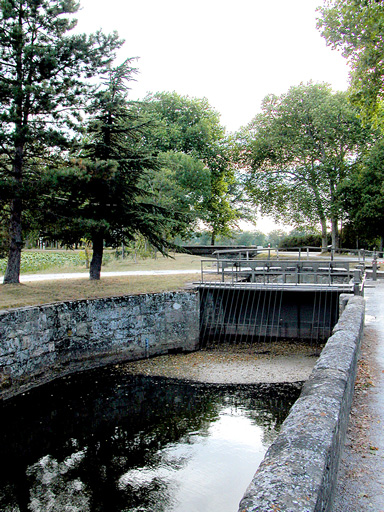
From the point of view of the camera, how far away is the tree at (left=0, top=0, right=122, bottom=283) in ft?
39.3

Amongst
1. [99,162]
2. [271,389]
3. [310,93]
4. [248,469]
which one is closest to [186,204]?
[310,93]

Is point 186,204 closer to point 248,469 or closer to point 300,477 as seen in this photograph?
point 248,469

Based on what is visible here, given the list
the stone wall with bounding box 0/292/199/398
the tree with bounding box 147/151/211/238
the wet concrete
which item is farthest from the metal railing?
the tree with bounding box 147/151/211/238

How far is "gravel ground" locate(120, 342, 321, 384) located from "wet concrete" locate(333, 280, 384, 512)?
456cm

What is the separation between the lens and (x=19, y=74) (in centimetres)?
1266

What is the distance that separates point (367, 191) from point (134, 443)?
26391 mm

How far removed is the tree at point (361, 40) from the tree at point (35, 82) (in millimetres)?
7031

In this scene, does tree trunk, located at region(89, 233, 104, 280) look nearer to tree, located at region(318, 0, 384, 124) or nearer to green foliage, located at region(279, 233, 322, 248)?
tree, located at region(318, 0, 384, 124)

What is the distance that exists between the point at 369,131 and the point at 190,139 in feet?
40.0

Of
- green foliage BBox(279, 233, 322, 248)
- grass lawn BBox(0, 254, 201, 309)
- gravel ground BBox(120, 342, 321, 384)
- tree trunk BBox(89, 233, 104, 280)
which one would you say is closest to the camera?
gravel ground BBox(120, 342, 321, 384)

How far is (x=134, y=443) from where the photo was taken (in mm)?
7148

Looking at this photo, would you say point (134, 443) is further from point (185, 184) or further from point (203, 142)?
point (203, 142)

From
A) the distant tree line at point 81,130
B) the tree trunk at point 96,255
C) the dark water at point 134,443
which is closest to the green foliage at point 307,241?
the distant tree line at point 81,130

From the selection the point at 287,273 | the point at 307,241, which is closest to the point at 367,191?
the point at 307,241
